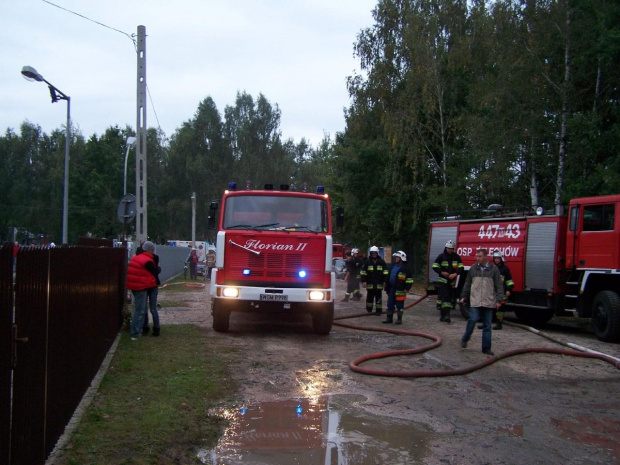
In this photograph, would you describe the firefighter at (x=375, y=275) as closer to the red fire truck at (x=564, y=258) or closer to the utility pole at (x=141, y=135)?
the red fire truck at (x=564, y=258)

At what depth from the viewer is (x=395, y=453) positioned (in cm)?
529

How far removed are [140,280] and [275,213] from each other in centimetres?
273

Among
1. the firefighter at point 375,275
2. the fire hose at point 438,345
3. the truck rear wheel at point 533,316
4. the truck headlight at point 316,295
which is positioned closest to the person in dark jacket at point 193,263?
the firefighter at point 375,275

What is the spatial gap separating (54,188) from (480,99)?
45627 millimetres

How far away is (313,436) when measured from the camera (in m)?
5.65

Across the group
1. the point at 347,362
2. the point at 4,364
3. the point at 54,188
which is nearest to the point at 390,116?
the point at 347,362

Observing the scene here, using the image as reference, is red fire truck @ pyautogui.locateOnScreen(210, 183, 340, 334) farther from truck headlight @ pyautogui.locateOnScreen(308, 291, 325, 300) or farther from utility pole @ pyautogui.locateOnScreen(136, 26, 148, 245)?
utility pole @ pyautogui.locateOnScreen(136, 26, 148, 245)


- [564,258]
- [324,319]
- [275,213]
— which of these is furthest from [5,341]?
[564,258]

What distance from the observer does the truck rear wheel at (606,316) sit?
1160cm

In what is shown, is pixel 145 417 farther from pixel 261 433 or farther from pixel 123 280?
pixel 123 280

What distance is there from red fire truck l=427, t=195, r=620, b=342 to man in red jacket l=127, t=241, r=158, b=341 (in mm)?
8189

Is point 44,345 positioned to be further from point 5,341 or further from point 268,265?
point 268,265

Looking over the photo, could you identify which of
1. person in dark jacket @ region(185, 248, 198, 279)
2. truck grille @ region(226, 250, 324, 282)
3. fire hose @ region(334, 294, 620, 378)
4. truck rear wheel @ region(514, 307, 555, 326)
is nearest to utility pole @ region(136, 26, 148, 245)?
truck grille @ region(226, 250, 324, 282)

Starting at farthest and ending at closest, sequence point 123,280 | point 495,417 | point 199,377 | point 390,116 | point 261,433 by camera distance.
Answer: point 390,116 → point 123,280 → point 199,377 → point 495,417 → point 261,433
